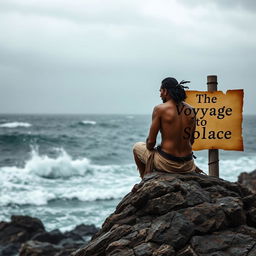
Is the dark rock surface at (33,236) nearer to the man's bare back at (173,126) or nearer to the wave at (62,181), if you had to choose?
the wave at (62,181)

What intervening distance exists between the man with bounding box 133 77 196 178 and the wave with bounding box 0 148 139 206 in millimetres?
14309

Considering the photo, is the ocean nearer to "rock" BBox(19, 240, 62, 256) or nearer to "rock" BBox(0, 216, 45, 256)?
"rock" BBox(0, 216, 45, 256)

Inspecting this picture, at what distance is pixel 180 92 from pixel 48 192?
16105 mm

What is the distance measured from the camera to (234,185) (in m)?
5.40

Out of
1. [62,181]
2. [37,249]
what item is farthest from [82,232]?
[62,181]

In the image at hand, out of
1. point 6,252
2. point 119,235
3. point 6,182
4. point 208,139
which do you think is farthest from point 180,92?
point 6,182

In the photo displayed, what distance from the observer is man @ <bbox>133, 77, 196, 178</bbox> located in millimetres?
5113

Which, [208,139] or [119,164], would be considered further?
[119,164]

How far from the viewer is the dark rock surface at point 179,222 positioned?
4.28m

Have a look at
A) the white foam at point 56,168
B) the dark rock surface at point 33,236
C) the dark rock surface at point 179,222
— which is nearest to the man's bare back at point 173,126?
the dark rock surface at point 179,222

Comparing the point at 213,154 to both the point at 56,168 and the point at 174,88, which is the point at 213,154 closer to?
the point at 174,88

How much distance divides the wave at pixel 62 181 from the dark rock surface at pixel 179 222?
1439cm

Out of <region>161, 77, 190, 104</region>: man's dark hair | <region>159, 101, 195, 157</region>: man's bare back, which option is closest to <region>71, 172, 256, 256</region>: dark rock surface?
<region>159, 101, 195, 157</region>: man's bare back

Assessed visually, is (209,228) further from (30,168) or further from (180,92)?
(30,168)
